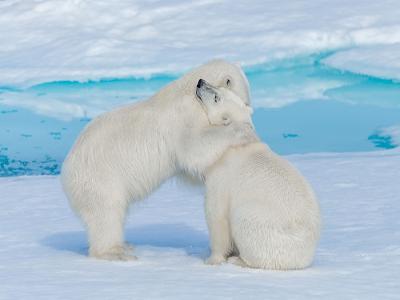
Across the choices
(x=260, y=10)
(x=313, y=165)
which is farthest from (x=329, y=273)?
(x=260, y=10)

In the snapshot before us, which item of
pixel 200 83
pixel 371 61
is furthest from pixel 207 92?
pixel 371 61

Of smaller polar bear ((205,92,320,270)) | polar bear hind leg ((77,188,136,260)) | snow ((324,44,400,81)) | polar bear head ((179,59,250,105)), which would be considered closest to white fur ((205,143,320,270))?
smaller polar bear ((205,92,320,270))

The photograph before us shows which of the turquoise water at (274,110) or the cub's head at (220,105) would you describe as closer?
the cub's head at (220,105)

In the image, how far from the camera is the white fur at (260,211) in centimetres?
367

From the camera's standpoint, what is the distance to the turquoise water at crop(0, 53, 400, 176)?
9.40 m

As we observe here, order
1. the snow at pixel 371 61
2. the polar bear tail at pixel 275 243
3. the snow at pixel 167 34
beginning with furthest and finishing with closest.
Answer: the snow at pixel 167 34 < the snow at pixel 371 61 < the polar bear tail at pixel 275 243

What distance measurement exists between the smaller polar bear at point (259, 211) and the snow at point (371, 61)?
23.1 feet

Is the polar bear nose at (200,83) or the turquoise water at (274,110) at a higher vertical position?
the polar bear nose at (200,83)

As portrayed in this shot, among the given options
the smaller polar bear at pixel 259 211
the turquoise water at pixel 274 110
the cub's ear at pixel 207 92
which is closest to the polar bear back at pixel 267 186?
the smaller polar bear at pixel 259 211

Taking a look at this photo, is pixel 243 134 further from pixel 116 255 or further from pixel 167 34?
pixel 167 34

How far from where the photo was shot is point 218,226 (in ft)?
12.5

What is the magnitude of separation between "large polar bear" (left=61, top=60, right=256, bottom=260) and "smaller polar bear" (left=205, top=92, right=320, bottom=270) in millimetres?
134

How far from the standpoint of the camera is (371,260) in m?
3.85

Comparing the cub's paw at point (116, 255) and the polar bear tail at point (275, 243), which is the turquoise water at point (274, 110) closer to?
the cub's paw at point (116, 255)
